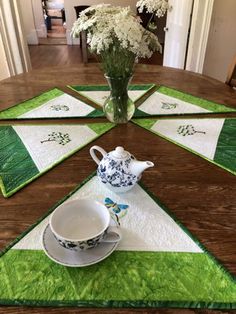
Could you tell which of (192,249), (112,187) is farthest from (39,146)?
(192,249)

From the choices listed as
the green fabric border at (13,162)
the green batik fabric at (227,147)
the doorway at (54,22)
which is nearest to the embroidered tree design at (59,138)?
the green fabric border at (13,162)

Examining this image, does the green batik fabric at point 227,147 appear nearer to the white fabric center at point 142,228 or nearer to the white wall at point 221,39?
the white fabric center at point 142,228

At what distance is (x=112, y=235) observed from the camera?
64cm

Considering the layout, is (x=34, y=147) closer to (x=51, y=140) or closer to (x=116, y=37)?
(x=51, y=140)

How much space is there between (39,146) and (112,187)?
0.38 m

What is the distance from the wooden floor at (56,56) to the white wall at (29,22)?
22cm

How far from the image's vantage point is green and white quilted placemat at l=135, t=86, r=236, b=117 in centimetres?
128

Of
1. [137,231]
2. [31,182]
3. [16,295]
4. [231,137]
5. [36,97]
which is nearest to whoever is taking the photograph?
[16,295]

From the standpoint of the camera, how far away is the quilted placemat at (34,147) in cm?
89

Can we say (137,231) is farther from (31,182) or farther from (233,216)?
(31,182)

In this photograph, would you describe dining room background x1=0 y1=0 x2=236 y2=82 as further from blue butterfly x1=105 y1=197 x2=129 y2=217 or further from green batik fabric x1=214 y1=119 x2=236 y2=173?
blue butterfly x1=105 y1=197 x2=129 y2=217

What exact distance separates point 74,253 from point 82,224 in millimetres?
69

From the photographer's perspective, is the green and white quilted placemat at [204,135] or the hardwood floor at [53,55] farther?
the hardwood floor at [53,55]

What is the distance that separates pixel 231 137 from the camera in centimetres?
109
